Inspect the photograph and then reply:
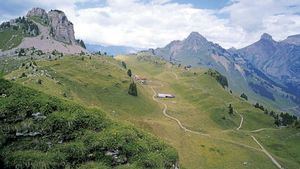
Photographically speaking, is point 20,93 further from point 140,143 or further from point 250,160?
point 250,160

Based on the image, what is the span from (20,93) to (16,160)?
676cm

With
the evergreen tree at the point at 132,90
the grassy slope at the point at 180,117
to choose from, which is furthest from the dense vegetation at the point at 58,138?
the evergreen tree at the point at 132,90

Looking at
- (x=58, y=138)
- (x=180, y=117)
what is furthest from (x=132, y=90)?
(x=58, y=138)

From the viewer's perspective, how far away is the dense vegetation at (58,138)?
34.7m

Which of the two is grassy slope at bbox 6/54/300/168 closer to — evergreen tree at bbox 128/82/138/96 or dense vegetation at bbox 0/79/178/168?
evergreen tree at bbox 128/82/138/96

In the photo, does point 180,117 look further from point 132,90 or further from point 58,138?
point 58,138

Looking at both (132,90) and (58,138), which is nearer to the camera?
(58,138)

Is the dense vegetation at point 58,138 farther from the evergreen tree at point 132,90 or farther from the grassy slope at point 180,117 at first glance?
the evergreen tree at point 132,90

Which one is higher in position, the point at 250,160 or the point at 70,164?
the point at 70,164

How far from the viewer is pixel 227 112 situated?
592 feet

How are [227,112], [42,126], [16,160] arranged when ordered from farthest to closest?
[227,112], [42,126], [16,160]

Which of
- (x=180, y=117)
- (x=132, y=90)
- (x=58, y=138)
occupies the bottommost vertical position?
(x=180, y=117)

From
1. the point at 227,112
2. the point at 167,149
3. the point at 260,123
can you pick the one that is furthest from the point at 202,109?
the point at 167,149

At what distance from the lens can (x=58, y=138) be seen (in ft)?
119
